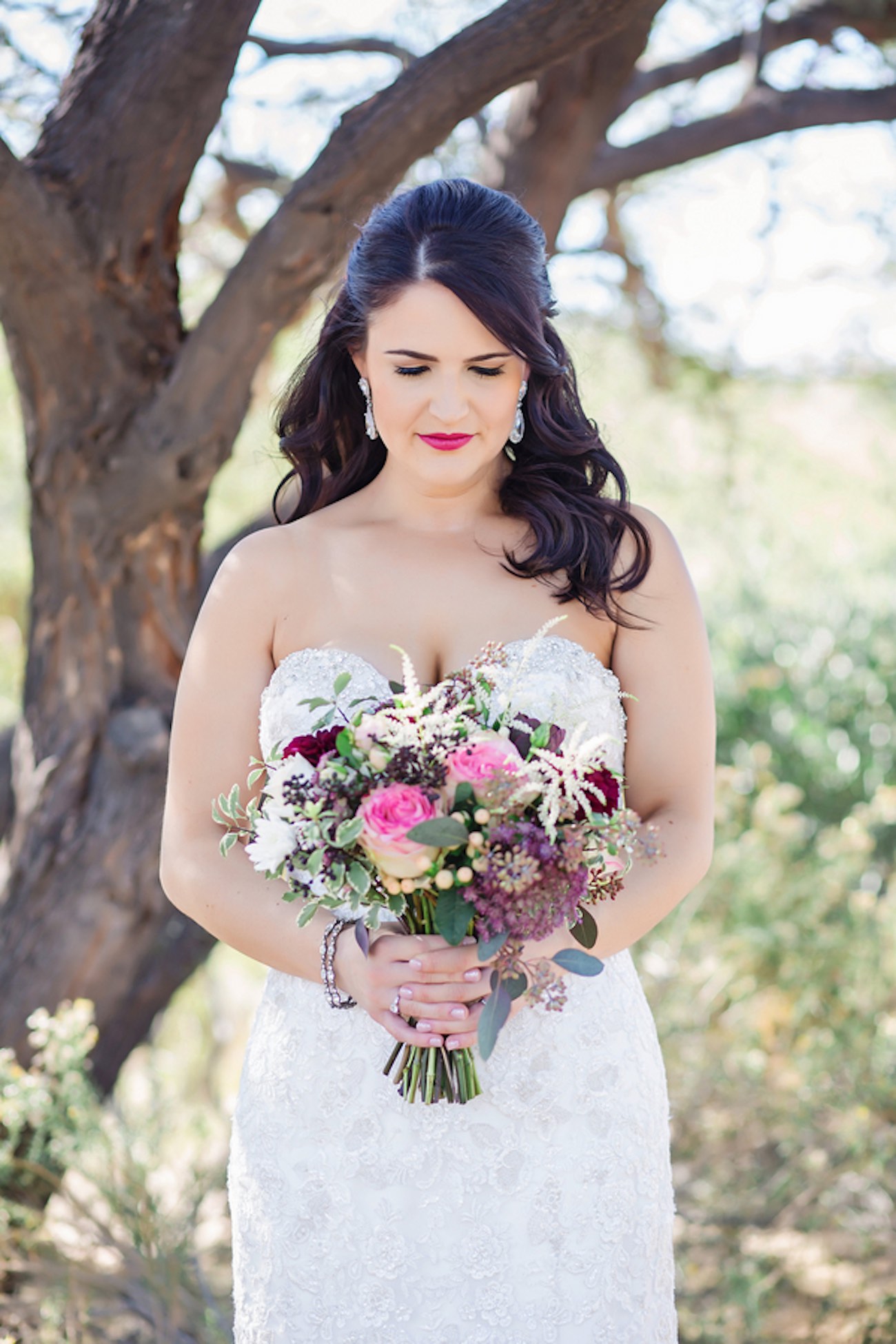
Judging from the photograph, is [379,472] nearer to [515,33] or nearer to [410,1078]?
[515,33]

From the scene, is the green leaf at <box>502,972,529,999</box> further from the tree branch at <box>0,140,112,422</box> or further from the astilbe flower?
the tree branch at <box>0,140,112,422</box>

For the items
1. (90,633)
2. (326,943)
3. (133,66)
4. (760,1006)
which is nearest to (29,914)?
(90,633)

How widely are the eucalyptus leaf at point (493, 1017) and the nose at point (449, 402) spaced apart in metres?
1.06

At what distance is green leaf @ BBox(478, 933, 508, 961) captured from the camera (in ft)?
5.51

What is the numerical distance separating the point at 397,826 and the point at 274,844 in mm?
217

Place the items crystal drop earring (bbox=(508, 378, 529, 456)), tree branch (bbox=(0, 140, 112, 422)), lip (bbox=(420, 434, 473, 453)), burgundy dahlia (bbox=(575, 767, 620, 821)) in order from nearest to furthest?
1. burgundy dahlia (bbox=(575, 767, 620, 821))
2. lip (bbox=(420, 434, 473, 453))
3. crystal drop earring (bbox=(508, 378, 529, 456))
4. tree branch (bbox=(0, 140, 112, 422))

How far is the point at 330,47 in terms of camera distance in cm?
396

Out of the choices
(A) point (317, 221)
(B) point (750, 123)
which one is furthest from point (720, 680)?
(A) point (317, 221)

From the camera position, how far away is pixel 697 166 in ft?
18.3

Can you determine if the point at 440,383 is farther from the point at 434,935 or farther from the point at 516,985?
the point at 516,985

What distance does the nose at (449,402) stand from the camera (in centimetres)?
226

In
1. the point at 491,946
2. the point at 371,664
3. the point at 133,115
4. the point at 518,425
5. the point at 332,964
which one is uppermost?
the point at 133,115

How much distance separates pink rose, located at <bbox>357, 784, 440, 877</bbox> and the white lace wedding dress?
18.5 inches

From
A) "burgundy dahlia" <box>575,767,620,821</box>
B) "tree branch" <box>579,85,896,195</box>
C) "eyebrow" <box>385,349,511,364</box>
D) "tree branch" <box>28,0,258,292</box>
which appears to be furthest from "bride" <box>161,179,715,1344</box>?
"tree branch" <box>579,85,896,195</box>
